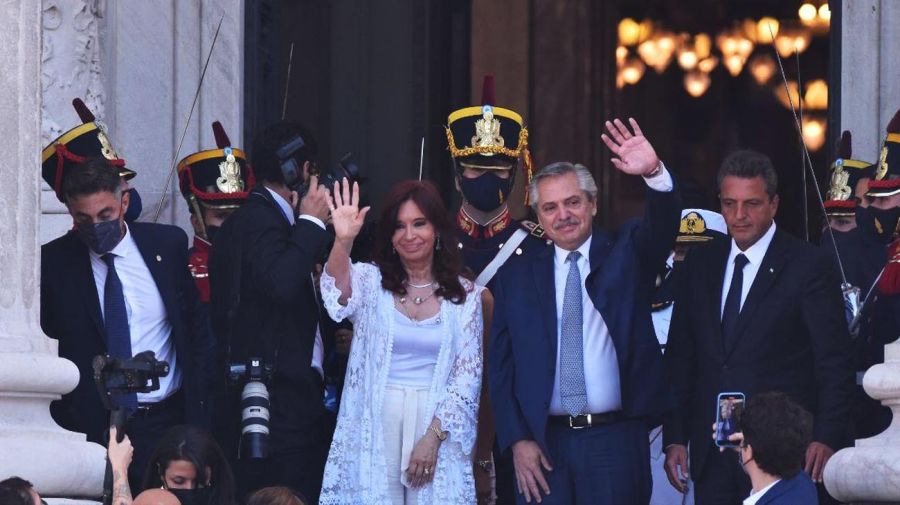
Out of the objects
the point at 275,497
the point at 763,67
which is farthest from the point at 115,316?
the point at 763,67

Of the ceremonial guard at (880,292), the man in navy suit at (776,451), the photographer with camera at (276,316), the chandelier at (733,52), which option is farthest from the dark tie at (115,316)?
the chandelier at (733,52)

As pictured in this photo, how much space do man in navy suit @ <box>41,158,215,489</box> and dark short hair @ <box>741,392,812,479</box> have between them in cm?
250

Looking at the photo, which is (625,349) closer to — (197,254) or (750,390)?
(750,390)

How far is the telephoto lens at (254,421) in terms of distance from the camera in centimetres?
843

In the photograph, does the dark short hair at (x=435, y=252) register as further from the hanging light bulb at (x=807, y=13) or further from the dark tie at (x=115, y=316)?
the hanging light bulb at (x=807, y=13)

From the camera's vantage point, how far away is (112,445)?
24.1 ft

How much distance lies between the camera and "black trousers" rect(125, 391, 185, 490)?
8.61 meters

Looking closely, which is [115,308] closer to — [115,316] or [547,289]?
[115,316]

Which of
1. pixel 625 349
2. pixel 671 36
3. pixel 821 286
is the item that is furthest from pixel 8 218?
pixel 671 36

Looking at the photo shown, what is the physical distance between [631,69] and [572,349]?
41.6ft

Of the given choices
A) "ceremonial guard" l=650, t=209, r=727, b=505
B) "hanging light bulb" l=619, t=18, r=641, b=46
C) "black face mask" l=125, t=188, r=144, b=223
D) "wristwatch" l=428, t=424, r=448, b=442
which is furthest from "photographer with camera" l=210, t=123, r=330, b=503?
"hanging light bulb" l=619, t=18, r=641, b=46

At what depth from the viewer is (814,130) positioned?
2023 cm

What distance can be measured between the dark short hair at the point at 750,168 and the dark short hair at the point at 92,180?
2.41m

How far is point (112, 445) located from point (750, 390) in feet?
8.24
